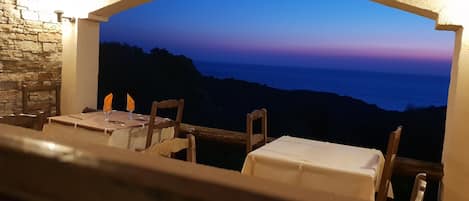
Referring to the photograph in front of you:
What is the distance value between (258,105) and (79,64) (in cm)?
432

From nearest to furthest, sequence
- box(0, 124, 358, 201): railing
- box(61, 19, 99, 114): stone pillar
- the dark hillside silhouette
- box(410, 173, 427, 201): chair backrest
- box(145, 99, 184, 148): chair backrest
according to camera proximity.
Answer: box(0, 124, 358, 201): railing < box(410, 173, 427, 201): chair backrest < box(145, 99, 184, 148): chair backrest < box(61, 19, 99, 114): stone pillar < the dark hillside silhouette

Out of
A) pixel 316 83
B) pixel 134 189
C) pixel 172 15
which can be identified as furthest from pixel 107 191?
pixel 172 15

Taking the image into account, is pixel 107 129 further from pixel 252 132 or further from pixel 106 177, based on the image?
pixel 106 177

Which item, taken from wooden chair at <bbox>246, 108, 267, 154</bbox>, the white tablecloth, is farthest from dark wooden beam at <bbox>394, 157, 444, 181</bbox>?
wooden chair at <bbox>246, 108, 267, 154</bbox>

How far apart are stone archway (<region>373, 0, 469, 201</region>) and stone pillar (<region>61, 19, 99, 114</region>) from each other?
333 centimetres

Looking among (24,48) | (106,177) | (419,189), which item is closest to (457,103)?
(419,189)

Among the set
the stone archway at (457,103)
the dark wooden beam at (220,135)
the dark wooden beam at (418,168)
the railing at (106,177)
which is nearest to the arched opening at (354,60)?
the stone archway at (457,103)

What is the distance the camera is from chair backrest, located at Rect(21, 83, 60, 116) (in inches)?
177

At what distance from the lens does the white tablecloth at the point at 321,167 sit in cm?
265

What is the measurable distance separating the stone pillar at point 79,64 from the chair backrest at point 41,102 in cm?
8

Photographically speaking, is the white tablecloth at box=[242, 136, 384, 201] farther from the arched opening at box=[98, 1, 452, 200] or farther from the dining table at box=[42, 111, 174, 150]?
the arched opening at box=[98, 1, 452, 200]

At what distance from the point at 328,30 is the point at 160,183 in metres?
6.62

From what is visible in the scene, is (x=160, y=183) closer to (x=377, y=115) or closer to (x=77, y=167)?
(x=77, y=167)

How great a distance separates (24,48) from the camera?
14.6 ft
